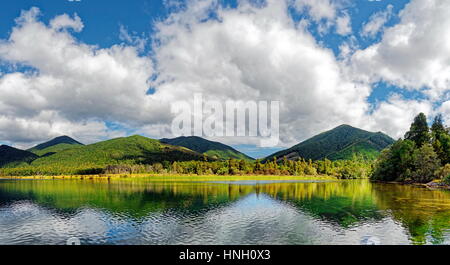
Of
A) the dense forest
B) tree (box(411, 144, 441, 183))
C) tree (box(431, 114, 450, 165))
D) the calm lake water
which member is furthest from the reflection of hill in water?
tree (box(431, 114, 450, 165))

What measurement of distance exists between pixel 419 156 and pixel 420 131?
30.7m

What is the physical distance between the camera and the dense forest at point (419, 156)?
109625 millimetres

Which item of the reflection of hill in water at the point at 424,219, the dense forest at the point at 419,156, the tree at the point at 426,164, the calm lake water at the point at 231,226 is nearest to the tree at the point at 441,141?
the dense forest at the point at 419,156

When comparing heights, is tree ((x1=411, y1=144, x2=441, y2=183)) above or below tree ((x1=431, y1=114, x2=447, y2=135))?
below

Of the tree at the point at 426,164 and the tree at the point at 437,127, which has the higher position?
the tree at the point at 437,127

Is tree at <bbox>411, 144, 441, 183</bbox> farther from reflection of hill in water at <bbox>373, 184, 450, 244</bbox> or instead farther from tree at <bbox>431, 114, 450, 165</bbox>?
reflection of hill in water at <bbox>373, 184, 450, 244</bbox>

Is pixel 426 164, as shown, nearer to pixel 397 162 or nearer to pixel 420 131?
pixel 397 162

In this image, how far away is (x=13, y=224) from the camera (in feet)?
138

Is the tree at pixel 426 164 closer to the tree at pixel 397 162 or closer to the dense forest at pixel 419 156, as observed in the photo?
the dense forest at pixel 419 156

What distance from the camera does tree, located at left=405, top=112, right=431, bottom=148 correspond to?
433 ft

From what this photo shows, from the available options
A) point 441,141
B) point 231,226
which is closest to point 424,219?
point 231,226

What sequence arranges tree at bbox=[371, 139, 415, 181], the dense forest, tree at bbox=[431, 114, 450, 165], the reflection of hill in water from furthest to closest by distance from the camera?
tree at bbox=[371, 139, 415, 181] → tree at bbox=[431, 114, 450, 165] → the dense forest → the reflection of hill in water
